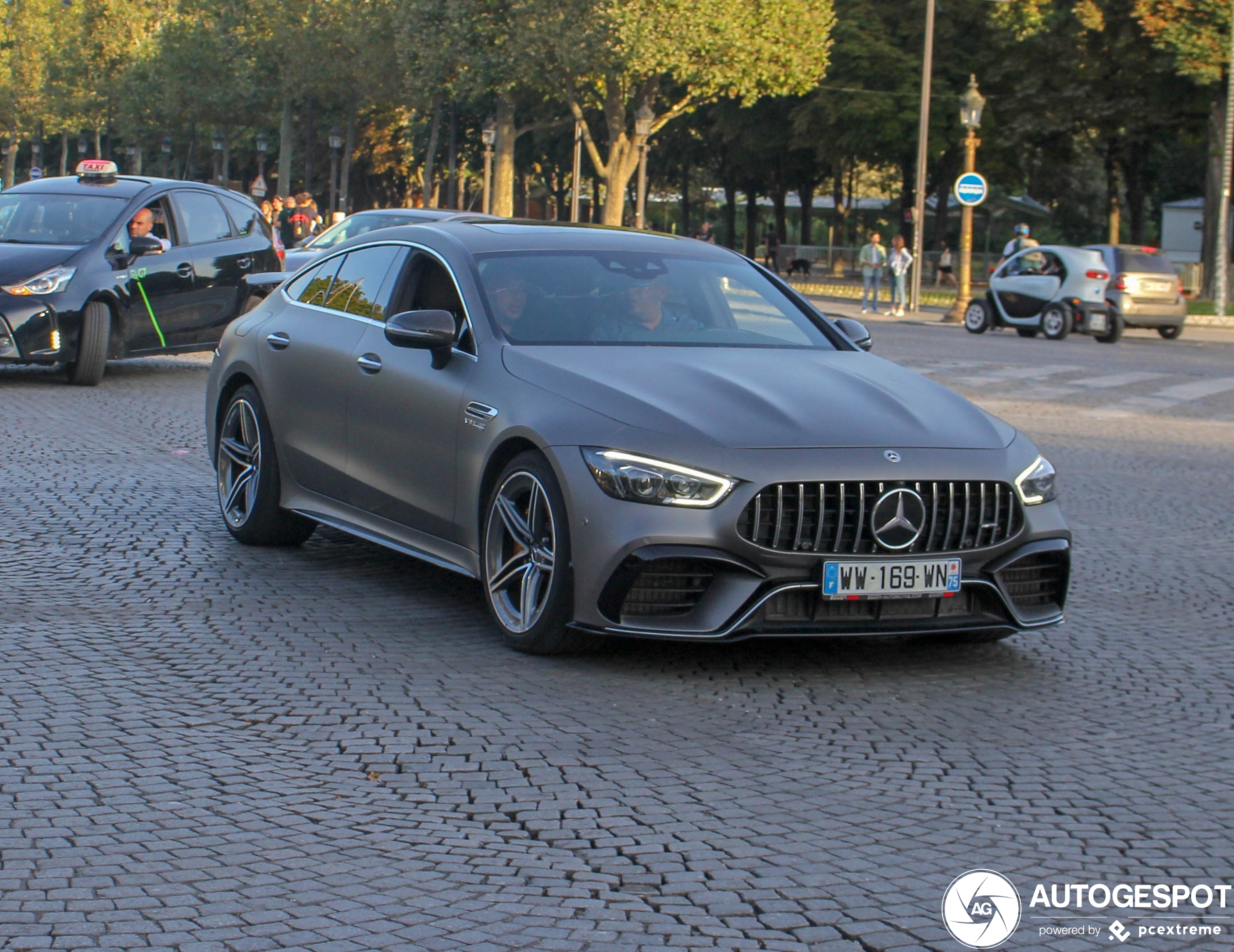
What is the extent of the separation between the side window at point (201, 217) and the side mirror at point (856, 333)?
9.91 m

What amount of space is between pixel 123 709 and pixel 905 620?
2.47 meters

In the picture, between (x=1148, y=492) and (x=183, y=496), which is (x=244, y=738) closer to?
(x=183, y=496)

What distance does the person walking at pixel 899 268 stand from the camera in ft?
117

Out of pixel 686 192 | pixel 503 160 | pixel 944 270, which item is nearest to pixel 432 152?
pixel 503 160

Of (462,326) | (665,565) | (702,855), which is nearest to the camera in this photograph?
(702,855)

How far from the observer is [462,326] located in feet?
22.4

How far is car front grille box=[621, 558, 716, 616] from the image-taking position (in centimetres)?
570

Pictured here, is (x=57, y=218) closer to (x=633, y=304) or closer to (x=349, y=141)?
(x=633, y=304)

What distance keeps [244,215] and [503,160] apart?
44550mm

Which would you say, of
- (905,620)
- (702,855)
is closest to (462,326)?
(905,620)

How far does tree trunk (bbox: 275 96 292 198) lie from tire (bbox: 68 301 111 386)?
203 ft

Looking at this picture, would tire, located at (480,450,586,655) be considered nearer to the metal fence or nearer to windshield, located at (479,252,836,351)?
windshield, located at (479,252,836,351)

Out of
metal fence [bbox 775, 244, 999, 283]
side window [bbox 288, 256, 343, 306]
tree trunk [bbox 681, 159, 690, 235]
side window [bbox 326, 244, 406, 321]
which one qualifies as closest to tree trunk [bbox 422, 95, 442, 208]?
tree trunk [bbox 681, 159, 690, 235]

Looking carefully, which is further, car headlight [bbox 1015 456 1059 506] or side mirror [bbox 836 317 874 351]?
side mirror [bbox 836 317 874 351]
